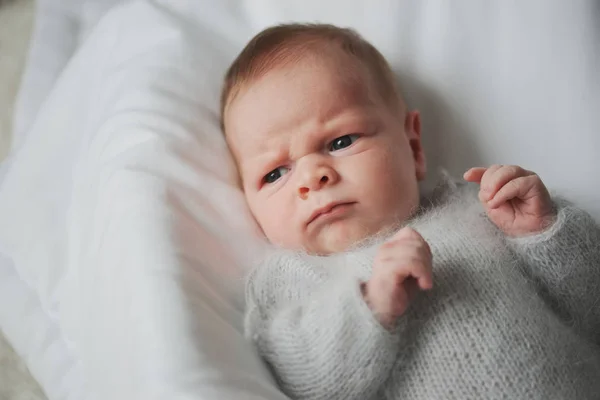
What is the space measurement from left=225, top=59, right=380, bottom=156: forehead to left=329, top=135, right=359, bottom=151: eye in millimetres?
29

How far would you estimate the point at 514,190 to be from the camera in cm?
78

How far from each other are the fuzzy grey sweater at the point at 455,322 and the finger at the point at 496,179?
0.06 metres

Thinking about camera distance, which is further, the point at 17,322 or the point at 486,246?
the point at 17,322

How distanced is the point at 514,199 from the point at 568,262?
98 millimetres

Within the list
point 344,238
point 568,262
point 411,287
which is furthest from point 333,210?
point 568,262

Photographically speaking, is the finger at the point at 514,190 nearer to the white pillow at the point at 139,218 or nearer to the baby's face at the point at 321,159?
the baby's face at the point at 321,159

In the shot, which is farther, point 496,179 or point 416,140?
point 416,140

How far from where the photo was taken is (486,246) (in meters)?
0.80

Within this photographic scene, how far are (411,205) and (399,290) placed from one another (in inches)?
8.1

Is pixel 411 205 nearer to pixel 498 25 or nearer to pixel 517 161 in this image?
pixel 517 161

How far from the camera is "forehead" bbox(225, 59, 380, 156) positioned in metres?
0.87

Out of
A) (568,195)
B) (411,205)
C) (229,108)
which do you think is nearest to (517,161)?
(568,195)

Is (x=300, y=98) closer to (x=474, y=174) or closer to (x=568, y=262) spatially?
(x=474, y=174)

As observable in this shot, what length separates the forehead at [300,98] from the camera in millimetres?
873
